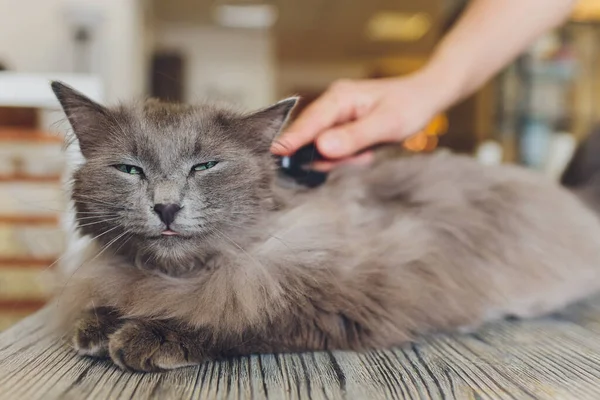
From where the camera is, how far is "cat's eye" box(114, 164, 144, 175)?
33.0 inches

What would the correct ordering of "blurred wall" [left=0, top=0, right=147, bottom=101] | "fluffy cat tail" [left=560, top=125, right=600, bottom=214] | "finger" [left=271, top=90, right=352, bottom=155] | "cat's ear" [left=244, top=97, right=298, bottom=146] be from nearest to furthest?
"cat's ear" [left=244, top=97, right=298, bottom=146] → "finger" [left=271, top=90, right=352, bottom=155] → "fluffy cat tail" [left=560, top=125, right=600, bottom=214] → "blurred wall" [left=0, top=0, right=147, bottom=101]

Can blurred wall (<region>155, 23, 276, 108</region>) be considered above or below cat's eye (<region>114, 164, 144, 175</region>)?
above

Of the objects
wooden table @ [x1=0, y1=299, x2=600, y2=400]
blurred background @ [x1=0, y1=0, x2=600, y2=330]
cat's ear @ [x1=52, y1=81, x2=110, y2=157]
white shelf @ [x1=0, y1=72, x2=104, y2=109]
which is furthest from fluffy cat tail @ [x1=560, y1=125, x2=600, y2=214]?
white shelf @ [x1=0, y1=72, x2=104, y2=109]

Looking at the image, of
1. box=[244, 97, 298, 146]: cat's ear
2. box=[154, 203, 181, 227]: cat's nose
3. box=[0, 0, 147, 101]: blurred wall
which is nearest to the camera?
box=[154, 203, 181, 227]: cat's nose

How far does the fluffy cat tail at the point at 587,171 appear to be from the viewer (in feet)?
4.89

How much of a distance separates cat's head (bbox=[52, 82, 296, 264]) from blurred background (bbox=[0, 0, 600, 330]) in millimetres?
107

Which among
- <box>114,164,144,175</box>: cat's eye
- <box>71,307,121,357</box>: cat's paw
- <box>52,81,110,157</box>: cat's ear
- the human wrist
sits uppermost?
the human wrist

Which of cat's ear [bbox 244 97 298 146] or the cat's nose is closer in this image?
the cat's nose

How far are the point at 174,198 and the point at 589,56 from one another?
16.8ft

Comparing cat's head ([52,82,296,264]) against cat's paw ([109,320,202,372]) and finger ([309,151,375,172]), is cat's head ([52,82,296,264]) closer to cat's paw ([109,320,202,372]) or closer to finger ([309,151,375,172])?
cat's paw ([109,320,202,372])

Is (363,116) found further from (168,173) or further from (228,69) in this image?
(228,69)

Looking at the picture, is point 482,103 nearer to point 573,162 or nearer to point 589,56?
point 589,56

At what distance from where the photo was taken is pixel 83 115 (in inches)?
34.9

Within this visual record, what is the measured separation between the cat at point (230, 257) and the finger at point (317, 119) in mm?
129
